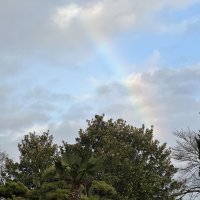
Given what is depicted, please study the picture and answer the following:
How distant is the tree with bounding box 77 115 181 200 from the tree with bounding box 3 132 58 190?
4425 mm

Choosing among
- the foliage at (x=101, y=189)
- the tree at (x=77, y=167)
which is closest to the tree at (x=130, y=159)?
the foliage at (x=101, y=189)

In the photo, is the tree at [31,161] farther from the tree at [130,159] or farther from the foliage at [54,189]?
the foliage at [54,189]

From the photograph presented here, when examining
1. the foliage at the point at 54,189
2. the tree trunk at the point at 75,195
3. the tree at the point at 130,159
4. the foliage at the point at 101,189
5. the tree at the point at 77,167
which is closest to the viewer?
the tree trunk at the point at 75,195

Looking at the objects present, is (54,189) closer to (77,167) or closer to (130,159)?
(77,167)

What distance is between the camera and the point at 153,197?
4759 cm

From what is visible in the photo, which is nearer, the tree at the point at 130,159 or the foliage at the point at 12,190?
the foliage at the point at 12,190

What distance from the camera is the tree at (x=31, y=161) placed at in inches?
2058

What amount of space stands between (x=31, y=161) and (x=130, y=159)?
40.6ft

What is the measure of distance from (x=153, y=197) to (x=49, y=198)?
17.4 metres

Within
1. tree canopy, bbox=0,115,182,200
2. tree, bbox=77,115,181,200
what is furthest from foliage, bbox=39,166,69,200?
tree, bbox=77,115,181,200

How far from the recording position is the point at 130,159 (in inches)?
1914

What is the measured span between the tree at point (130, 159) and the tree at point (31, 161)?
4425mm

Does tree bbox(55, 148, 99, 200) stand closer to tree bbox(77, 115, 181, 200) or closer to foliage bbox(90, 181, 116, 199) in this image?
foliage bbox(90, 181, 116, 199)

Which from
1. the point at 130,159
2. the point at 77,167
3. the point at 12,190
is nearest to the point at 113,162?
the point at 130,159
